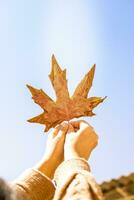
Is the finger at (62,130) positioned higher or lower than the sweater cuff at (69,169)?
higher

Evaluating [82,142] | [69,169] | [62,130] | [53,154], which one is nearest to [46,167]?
[53,154]

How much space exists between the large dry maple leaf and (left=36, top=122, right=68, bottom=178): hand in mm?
352

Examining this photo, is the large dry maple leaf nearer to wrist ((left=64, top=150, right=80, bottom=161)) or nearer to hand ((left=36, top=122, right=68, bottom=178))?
hand ((left=36, top=122, right=68, bottom=178))

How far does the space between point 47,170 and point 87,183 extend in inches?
43.9

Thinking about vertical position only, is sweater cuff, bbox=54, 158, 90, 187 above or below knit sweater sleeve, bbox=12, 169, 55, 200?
above

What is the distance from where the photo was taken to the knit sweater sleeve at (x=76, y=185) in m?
2.10

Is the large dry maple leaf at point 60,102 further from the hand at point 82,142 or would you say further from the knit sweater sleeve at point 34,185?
the knit sweater sleeve at point 34,185

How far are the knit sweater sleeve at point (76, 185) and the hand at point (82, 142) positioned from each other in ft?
1.62

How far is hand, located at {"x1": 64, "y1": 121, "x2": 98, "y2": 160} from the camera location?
305cm

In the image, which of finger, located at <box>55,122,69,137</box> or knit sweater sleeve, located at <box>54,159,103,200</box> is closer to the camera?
knit sweater sleeve, located at <box>54,159,103,200</box>

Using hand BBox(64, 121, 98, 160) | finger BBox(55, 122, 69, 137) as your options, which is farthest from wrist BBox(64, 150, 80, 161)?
Answer: finger BBox(55, 122, 69, 137)

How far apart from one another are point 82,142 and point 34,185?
59 centimetres

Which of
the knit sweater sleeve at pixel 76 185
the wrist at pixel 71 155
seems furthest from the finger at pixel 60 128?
the knit sweater sleeve at pixel 76 185

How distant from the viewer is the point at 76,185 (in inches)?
85.4
